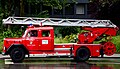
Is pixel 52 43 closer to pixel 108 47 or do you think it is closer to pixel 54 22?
pixel 54 22

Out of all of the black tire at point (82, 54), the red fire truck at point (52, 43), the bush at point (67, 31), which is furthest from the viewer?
the bush at point (67, 31)

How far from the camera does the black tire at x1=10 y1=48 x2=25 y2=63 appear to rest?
22.8 m

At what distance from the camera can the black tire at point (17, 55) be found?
2283cm

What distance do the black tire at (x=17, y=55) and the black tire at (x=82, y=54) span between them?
336cm

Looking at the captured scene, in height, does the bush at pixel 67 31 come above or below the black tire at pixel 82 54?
above

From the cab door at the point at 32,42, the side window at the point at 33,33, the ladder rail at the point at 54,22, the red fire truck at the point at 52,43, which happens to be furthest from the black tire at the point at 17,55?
the ladder rail at the point at 54,22

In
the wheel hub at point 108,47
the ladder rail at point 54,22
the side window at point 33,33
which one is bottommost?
the wheel hub at point 108,47

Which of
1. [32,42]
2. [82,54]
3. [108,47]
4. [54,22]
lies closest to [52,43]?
[32,42]

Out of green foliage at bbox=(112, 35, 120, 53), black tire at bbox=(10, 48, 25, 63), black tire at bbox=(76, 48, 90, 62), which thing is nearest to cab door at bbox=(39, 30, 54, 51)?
black tire at bbox=(10, 48, 25, 63)

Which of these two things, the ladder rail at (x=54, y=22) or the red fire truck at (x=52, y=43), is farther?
the ladder rail at (x=54, y=22)

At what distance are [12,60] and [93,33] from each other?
17.6ft

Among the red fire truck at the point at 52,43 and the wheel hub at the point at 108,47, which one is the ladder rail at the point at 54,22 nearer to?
the red fire truck at the point at 52,43

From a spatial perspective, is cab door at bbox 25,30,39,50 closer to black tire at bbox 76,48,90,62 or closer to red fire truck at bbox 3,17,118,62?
red fire truck at bbox 3,17,118,62

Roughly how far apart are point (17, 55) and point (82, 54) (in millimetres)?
3993
